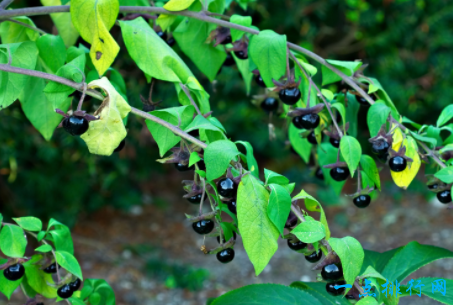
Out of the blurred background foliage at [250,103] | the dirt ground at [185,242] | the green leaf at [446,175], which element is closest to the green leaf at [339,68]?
the green leaf at [446,175]

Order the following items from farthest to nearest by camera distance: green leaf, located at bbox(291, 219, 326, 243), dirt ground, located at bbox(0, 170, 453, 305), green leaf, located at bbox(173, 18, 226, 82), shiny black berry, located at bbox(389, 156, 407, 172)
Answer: dirt ground, located at bbox(0, 170, 453, 305) → green leaf, located at bbox(173, 18, 226, 82) → shiny black berry, located at bbox(389, 156, 407, 172) → green leaf, located at bbox(291, 219, 326, 243)

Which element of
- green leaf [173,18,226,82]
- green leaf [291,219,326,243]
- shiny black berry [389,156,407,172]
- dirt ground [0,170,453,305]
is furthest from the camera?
dirt ground [0,170,453,305]

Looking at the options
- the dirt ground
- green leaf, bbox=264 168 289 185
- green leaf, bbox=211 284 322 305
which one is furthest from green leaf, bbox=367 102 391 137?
the dirt ground

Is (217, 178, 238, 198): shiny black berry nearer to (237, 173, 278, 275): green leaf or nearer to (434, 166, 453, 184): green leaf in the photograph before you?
(237, 173, 278, 275): green leaf

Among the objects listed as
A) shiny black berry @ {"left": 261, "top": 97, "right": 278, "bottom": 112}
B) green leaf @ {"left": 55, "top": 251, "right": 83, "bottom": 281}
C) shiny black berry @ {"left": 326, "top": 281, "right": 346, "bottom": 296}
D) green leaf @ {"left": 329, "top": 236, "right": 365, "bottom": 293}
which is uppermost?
green leaf @ {"left": 329, "top": 236, "right": 365, "bottom": 293}

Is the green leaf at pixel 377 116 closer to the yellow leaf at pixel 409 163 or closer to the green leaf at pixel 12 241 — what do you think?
the yellow leaf at pixel 409 163

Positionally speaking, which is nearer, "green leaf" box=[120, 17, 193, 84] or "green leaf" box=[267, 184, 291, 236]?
"green leaf" box=[267, 184, 291, 236]

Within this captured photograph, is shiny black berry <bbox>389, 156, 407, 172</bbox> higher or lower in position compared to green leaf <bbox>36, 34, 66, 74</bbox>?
lower
